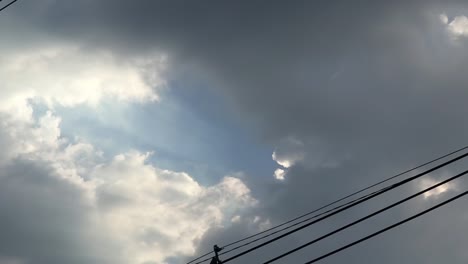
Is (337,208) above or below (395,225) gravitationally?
above

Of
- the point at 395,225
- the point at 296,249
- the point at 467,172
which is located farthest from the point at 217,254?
the point at 467,172

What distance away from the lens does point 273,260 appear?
1354 cm

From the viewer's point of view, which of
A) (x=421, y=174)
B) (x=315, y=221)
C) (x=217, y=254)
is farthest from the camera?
(x=217, y=254)

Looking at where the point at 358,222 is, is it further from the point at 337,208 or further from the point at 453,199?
the point at 453,199

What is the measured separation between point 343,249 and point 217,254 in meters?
6.66

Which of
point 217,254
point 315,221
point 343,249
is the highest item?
point 217,254

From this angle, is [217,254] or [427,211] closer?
[427,211]

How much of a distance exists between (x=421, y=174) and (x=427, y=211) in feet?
2.86

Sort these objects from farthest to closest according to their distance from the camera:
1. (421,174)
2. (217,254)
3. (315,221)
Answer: (217,254), (315,221), (421,174)

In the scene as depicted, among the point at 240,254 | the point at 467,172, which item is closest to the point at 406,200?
the point at 467,172

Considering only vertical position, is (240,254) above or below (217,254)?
below

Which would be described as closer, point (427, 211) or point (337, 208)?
point (427, 211)

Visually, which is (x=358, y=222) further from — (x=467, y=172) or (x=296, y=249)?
(x=467, y=172)

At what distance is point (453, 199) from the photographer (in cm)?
1263
